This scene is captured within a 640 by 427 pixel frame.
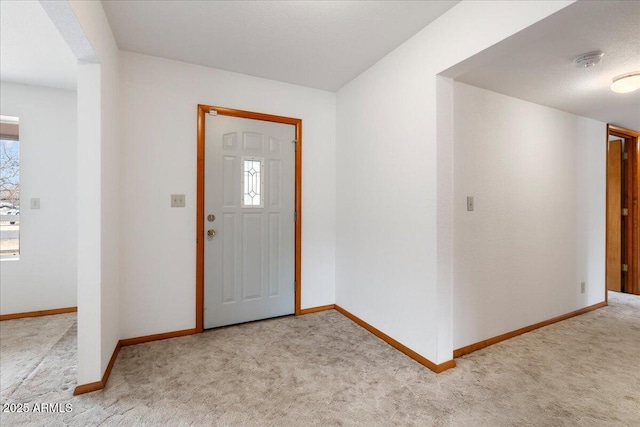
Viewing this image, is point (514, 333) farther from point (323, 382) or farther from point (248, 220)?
point (248, 220)

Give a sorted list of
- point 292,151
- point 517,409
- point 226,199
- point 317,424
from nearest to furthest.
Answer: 1. point 317,424
2. point 517,409
3. point 226,199
4. point 292,151

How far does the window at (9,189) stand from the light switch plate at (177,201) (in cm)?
206

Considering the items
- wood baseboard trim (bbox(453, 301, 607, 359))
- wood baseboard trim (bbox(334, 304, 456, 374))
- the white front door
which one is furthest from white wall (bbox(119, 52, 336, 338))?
wood baseboard trim (bbox(453, 301, 607, 359))

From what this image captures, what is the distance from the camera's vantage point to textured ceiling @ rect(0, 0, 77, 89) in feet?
6.31

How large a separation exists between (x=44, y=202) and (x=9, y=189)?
0.46 m

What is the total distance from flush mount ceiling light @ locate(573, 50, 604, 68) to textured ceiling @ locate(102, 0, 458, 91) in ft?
3.54

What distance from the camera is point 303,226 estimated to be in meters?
3.14

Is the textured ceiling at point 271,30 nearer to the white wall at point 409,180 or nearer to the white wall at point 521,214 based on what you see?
the white wall at point 409,180

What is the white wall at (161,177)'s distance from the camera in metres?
2.42

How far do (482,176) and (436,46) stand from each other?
3.67 feet

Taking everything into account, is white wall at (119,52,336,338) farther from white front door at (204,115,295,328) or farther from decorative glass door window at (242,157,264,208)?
decorative glass door window at (242,157,264,208)

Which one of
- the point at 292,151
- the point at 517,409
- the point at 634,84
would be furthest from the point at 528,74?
the point at 517,409

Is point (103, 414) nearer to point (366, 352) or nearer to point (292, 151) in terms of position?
point (366, 352)

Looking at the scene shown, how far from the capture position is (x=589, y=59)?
2.04m
